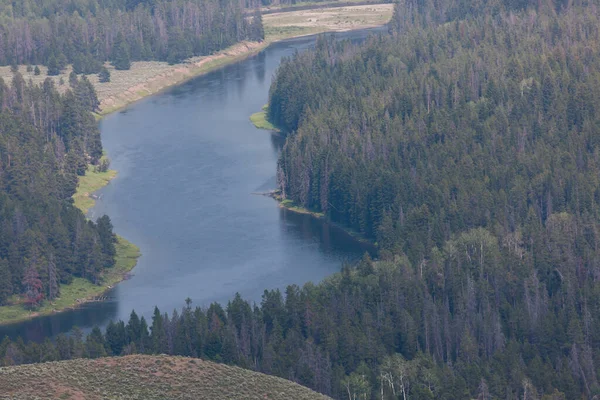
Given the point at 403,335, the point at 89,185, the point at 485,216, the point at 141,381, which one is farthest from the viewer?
the point at 89,185

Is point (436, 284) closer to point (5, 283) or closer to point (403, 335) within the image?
point (403, 335)

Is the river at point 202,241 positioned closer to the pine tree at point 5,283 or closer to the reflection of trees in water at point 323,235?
the reflection of trees in water at point 323,235

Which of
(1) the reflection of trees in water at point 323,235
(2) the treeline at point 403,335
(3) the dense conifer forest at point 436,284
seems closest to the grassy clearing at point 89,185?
(3) the dense conifer forest at point 436,284

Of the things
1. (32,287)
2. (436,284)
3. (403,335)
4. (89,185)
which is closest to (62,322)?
(32,287)

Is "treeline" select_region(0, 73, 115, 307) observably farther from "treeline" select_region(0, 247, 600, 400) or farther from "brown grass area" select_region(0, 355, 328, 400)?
"brown grass area" select_region(0, 355, 328, 400)

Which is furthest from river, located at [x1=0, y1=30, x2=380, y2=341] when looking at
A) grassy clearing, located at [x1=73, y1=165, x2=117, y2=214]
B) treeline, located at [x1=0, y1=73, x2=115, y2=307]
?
treeline, located at [x1=0, y1=73, x2=115, y2=307]

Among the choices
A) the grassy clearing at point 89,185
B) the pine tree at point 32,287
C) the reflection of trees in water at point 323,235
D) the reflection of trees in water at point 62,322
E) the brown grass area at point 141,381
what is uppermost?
the brown grass area at point 141,381
